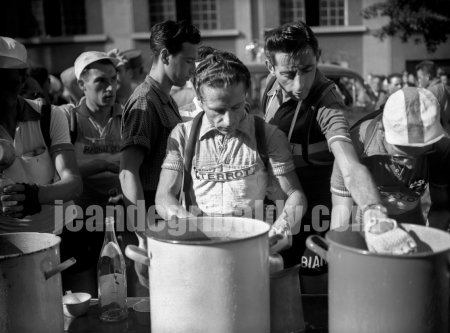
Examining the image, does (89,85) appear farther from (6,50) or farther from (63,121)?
(6,50)

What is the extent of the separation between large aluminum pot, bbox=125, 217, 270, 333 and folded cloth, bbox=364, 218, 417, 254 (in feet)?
0.73

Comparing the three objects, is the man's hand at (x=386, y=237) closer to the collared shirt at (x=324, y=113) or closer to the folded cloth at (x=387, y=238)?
the folded cloth at (x=387, y=238)

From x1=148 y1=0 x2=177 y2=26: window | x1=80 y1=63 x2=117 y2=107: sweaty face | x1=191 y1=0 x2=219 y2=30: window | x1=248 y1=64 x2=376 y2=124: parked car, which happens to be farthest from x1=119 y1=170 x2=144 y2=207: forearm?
x1=148 y1=0 x2=177 y2=26: window

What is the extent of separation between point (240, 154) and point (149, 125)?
522mm

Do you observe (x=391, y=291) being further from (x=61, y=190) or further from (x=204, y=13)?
(x=204, y=13)

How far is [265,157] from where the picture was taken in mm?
1586

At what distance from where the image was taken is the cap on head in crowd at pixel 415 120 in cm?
140

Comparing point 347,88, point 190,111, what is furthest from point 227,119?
point 347,88

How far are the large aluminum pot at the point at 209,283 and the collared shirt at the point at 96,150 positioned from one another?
1.52 meters

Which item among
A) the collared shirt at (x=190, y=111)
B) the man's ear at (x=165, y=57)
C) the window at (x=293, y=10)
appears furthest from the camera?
the window at (x=293, y=10)

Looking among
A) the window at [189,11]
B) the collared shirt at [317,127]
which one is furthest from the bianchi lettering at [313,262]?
the window at [189,11]

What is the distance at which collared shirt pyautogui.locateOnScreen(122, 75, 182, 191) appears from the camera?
6.35 ft

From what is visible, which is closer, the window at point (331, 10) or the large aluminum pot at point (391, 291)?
the large aluminum pot at point (391, 291)

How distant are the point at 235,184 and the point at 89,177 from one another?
4.07 feet
